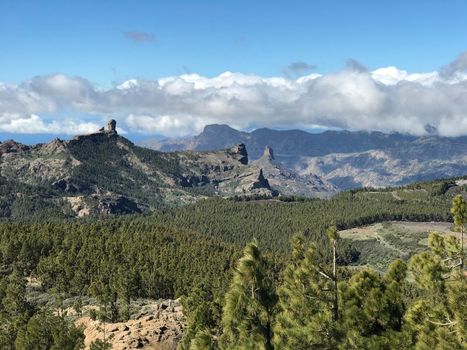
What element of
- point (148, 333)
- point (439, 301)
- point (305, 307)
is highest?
point (439, 301)

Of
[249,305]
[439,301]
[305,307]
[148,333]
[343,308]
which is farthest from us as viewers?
[148,333]

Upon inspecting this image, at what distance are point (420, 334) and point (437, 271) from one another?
15.0ft

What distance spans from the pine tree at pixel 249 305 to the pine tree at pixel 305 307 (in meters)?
1.35

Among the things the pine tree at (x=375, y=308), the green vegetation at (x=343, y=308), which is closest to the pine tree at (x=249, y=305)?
the green vegetation at (x=343, y=308)

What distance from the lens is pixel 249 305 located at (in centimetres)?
3519

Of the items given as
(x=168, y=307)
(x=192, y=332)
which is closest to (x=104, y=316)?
(x=168, y=307)

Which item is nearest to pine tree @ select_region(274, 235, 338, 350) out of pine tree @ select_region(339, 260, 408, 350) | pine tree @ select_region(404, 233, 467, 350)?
pine tree @ select_region(339, 260, 408, 350)

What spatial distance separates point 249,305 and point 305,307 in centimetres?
524

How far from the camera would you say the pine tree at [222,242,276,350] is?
34.9 metres

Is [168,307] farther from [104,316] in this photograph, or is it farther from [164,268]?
[164,268]

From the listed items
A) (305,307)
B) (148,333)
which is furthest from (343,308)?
(148,333)

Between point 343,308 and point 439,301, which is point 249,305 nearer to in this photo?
point 343,308

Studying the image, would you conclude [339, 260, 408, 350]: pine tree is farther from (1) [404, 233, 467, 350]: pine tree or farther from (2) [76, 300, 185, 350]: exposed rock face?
(2) [76, 300, 185, 350]: exposed rock face

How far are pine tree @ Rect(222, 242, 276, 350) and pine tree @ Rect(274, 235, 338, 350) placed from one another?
4.42 ft
